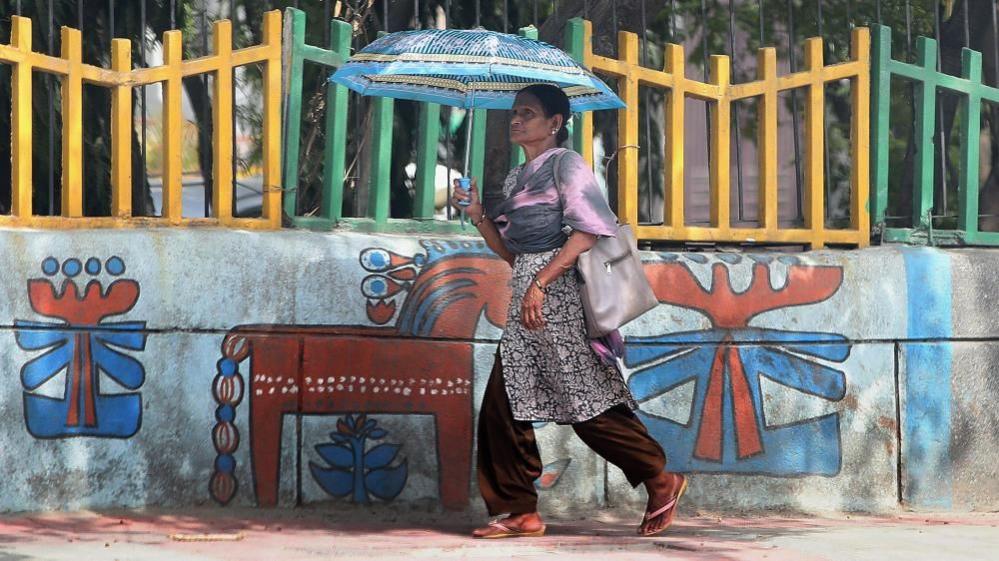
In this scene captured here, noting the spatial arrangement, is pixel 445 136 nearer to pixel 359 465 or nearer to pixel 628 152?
pixel 628 152

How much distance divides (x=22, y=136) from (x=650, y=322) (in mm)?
2404

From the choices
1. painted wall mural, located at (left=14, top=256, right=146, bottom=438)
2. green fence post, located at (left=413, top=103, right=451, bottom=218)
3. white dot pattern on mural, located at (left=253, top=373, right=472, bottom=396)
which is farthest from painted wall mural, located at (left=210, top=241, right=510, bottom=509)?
painted wall mural, located at (left=14, top=256, right=146, bottom=438)

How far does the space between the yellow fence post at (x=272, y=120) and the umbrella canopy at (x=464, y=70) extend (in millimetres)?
496

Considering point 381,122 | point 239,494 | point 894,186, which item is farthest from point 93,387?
point 894,186

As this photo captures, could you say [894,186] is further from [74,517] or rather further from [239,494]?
[74,517]

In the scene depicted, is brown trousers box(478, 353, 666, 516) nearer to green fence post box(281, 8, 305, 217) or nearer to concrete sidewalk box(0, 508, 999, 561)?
concrete sidewalk box(0, 508, 999, 561)

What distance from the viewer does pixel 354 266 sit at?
575cm

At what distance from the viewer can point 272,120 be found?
5.81 metres

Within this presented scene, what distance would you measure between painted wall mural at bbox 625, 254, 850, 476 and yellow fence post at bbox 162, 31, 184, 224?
178 cm

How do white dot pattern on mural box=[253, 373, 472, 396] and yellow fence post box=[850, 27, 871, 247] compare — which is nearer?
white dot pattern on mural box=[253, 373, 472, 396]

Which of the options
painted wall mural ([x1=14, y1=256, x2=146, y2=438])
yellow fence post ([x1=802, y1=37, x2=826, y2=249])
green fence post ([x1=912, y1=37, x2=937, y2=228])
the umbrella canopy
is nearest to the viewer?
the umbrella canopy

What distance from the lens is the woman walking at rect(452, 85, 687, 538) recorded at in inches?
199

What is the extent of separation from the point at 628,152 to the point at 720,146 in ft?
1.30

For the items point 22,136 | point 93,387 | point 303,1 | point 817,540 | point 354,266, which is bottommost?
point 817,540
